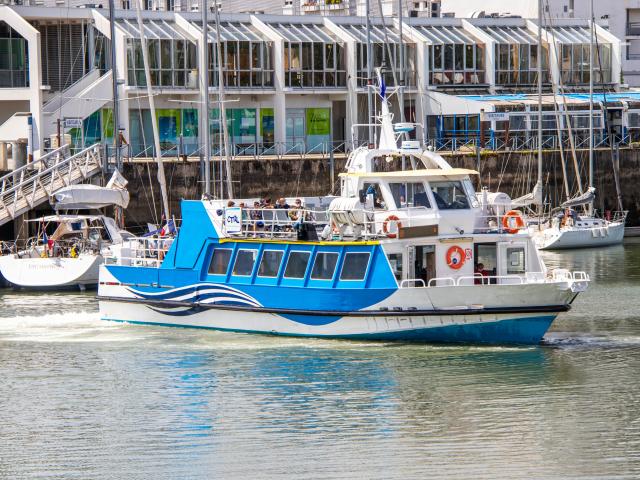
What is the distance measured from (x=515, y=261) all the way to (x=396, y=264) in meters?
2.91

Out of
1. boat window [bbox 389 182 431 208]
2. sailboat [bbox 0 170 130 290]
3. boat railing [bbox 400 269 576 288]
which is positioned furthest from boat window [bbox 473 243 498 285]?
sailboat [bbox 0 170 130 290]

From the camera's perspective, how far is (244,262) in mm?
38344

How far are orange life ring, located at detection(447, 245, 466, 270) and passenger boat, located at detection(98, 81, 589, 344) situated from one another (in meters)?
0.02

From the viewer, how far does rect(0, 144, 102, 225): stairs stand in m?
55.6

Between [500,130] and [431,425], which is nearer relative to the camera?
[431,425]

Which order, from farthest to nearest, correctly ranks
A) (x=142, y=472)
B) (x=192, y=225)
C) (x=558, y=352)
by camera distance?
(x=192, y=225)
(x=558, y=352)
(x=142, y=472)

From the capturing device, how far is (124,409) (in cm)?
3053

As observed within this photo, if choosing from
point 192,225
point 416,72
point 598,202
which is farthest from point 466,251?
point 416,72

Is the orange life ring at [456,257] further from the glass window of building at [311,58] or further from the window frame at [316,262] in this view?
the glass window of building at [311,58]

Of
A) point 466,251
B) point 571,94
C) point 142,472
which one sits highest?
point 571,94

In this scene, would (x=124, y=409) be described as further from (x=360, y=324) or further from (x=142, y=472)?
(x=360, y=324)

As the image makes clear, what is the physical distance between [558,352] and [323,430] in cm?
901

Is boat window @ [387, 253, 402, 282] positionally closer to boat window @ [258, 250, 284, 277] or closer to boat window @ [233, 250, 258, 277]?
boat window @ [258, 250, 284, 277]

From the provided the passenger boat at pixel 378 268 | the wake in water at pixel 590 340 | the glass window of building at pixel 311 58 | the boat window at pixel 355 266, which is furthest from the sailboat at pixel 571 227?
the boat window at pixel 355 266
